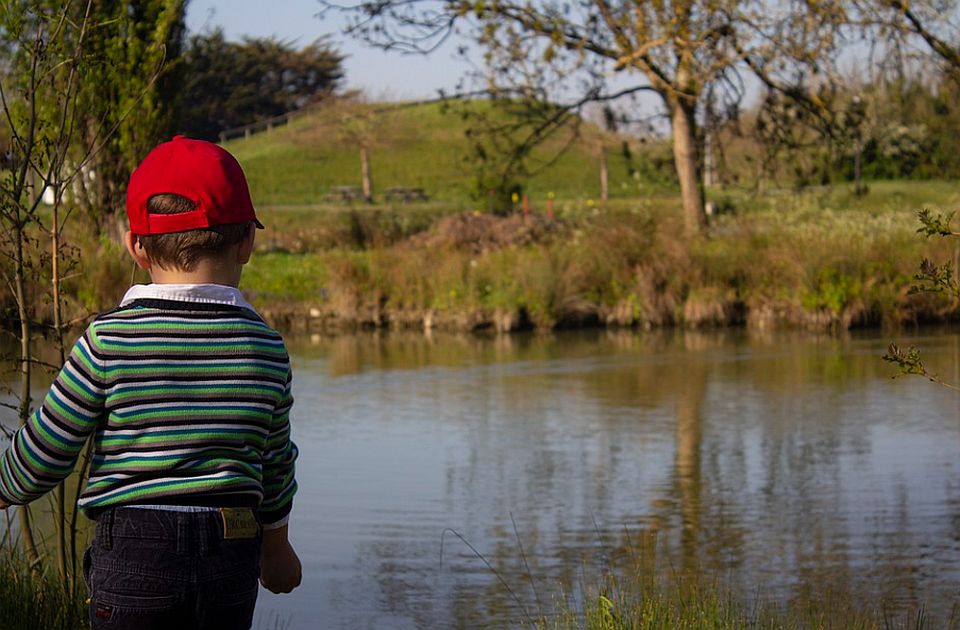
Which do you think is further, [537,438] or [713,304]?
[713,304]

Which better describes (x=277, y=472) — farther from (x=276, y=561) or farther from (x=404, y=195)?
(x=404, y=195)

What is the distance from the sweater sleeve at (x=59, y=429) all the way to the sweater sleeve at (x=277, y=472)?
13.2 inches

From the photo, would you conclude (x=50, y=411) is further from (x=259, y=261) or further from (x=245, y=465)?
(x=259, y=261)

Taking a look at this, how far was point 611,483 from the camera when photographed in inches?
352

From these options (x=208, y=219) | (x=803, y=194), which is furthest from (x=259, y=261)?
(x=208, y=219)

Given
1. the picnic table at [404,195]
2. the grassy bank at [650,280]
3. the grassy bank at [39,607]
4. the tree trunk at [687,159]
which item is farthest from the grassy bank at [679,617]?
the picnic table at [404,195]

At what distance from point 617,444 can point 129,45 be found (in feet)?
17.8

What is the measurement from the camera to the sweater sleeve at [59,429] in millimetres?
2689

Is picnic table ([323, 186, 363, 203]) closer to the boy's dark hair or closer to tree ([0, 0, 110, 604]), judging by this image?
tree ([0, 0, 110, 604])

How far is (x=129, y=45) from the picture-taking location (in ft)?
19.6

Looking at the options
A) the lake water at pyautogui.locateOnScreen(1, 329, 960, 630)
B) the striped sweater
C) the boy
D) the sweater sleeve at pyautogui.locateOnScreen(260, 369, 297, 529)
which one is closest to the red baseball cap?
the boy

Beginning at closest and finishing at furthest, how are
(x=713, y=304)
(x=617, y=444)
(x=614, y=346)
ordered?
(x=617, y=444)
(x=614, y=346)
(x=713, y=304)

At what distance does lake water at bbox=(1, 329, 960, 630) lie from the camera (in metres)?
6.40

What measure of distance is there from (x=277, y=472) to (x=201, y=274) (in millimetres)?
420
